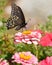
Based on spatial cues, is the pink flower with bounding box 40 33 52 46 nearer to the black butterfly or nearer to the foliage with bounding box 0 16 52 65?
the foliage with bounding box 0 16 52 65

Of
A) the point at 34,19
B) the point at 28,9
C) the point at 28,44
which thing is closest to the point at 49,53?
the point at 28,44

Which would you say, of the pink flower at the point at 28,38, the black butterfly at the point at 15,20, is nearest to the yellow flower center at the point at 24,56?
the pink flower at the point at 28,38

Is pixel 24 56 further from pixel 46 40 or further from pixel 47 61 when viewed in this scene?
pixel 46 40

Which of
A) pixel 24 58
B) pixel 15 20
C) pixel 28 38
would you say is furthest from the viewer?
pixel 15 20

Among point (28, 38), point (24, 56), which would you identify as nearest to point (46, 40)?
point (28, 38)

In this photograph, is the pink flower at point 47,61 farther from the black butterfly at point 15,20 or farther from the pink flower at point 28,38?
the black butterfly at point 15,20

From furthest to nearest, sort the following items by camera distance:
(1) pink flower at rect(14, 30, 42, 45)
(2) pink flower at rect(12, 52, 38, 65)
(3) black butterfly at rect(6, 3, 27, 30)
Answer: (3) black butterfly at rect(6, 3, 27, 30)
(1) pink flower at rect(14, 30, 42, 45)
(2) pink flower at rect(12, 52, 38, 65)

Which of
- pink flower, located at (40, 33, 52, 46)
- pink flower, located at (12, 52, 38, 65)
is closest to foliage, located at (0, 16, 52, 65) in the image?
pink flower, located at (40, 33, 52, 46)

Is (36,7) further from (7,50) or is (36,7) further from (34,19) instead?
(7,50)
